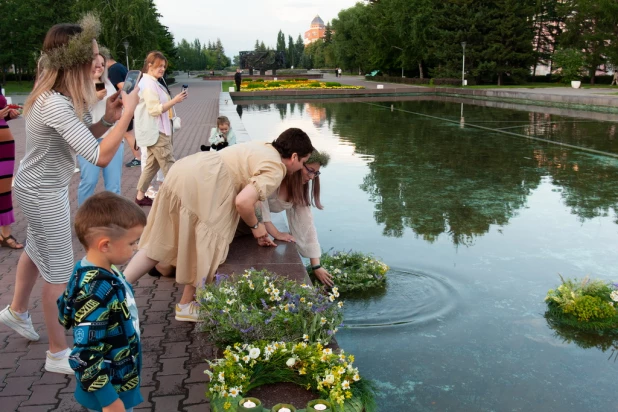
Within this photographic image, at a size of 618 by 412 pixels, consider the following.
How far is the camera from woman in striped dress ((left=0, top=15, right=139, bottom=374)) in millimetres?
2928

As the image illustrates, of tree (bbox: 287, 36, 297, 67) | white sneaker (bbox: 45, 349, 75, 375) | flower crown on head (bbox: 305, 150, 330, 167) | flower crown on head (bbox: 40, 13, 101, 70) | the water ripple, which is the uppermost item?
tree (bbox: 287, 36, 297, 67)

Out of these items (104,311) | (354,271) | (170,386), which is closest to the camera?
(104,311)

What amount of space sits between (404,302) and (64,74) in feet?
9.66

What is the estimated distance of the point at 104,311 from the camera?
7.04 ft

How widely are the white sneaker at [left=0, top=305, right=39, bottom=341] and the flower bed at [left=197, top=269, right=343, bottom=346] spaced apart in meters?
1.12

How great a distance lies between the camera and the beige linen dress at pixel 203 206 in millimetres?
3717

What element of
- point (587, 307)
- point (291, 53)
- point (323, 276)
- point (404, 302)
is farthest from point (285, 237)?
point (291, 53)

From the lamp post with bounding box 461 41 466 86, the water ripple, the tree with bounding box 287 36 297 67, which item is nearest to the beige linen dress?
the water ripple

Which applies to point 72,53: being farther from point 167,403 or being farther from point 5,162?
point 5,162

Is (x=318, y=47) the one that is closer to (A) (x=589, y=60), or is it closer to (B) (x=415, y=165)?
(A) (x=589, y=60)

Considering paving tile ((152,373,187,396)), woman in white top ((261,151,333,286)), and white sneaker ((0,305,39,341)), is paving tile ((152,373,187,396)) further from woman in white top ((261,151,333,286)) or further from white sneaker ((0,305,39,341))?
woman in white top ((261,151,333,286))

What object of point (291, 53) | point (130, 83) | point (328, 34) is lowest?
point (130, 83)

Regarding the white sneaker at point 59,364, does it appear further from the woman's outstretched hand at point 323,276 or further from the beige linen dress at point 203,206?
the woman's outstretched hand at point 323,276

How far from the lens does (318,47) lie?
378 ft
